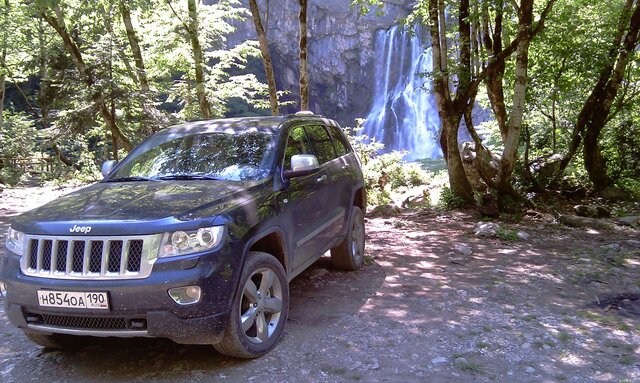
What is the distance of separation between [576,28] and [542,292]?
8.10 m

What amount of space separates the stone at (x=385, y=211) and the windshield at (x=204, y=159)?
6601mm

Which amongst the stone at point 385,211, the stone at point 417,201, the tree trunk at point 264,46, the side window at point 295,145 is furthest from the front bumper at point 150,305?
the stone at point 417,201

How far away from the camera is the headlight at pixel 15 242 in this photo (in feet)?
11.4

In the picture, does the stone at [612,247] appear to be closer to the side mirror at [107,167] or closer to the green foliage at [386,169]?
the side mirror at [107,167]

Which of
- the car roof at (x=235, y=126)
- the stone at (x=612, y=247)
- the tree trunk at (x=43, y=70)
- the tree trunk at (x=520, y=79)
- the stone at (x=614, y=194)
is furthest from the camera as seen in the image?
the tree trunk at (x=43, y=70)

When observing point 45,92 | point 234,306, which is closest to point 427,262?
point 234,306

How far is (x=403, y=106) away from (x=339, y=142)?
39353 millimetres

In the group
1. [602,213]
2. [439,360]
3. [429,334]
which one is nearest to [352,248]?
[429,334]

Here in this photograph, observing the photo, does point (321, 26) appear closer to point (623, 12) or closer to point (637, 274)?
point (623, 12)

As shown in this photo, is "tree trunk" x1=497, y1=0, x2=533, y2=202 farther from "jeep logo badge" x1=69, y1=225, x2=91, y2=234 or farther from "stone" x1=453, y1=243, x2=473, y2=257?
"jeep logo badge" x1=69, y1=225, x2=91, y2=234

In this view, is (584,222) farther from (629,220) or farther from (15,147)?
(15,147)

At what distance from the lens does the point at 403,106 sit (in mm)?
44312

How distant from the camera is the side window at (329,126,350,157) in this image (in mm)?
6055

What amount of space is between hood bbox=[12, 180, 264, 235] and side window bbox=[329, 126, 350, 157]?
2186 millimetres
